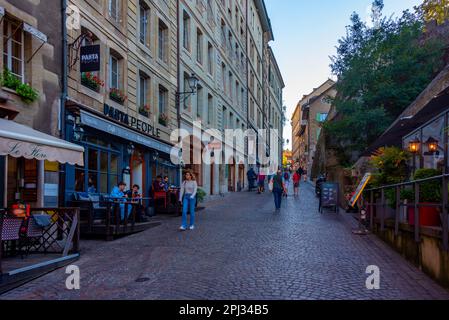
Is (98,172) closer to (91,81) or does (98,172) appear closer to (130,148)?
(130,148)

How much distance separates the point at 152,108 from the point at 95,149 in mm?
Answer: 4685

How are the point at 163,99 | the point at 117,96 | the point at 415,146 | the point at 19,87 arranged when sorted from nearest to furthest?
1. the point at 19,87
2. the point at 415,146
3. the point at 117,96
4. the point at 163,99

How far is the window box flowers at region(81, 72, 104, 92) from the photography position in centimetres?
1284

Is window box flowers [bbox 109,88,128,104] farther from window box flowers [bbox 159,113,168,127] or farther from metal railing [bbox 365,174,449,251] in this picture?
metal railing [bbox 365,174,449,251]

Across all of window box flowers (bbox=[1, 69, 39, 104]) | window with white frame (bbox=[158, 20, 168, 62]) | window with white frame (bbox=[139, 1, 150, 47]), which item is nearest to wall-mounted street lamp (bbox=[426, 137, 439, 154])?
window box flowers (bbox=[1, 69, 39, 104])

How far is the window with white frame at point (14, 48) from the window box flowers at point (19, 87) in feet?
1.12

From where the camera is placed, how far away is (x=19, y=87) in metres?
9.86

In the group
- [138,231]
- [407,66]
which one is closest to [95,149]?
[138,231]

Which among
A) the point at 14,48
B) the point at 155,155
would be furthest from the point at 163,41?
the point at 14,48

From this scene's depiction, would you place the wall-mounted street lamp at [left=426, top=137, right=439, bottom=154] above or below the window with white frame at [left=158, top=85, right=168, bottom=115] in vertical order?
below

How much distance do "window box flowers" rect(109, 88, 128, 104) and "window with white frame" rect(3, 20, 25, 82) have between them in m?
4.07

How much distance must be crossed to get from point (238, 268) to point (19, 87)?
621cm

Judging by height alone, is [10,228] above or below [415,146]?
below
